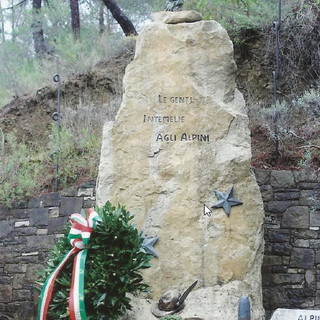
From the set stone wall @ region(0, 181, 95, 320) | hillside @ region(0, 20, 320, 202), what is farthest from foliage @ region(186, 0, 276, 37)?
stone wall @ region(0, 181, 95, 320)

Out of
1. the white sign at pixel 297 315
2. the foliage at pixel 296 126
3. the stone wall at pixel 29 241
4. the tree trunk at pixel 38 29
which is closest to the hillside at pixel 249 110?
the foliage at pixel 296 126

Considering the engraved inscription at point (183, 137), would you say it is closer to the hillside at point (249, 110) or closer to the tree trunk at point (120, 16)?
the hillside at point (249, 110)

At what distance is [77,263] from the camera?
667cm

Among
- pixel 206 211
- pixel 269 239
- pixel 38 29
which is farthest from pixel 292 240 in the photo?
pixel 38 29

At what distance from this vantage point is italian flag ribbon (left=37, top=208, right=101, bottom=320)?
6.53 meters

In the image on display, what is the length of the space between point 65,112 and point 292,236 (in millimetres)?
4885

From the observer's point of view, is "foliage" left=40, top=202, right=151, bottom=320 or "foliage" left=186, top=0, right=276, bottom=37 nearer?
"foliage" left=40, top=202, right=151, bottom=320

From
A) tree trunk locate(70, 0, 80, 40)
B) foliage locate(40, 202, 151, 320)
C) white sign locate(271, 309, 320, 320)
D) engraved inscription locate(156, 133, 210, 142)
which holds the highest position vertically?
tree trunk locate(70, 0, 80, 40)

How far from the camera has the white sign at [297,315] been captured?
513 centimetres

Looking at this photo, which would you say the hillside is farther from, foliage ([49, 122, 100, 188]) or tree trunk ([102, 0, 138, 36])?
tree trunk ([102, 0, 138, 36])

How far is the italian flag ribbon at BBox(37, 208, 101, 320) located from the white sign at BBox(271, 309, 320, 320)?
1979 millimetres

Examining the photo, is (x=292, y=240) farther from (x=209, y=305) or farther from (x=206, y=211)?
(x=209, y=305)

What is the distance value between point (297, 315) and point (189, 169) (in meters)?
2.81

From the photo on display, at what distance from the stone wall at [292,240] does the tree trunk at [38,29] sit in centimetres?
963
